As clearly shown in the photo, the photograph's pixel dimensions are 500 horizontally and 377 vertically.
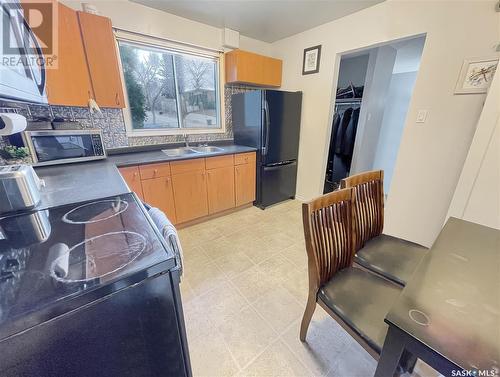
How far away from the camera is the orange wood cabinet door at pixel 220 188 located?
2535 millimetres

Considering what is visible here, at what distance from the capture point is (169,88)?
2.63 meters

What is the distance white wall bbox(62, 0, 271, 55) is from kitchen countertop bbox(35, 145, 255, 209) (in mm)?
1440

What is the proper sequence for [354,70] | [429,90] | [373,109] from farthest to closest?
[354,70]
[373,109]
[429,90]

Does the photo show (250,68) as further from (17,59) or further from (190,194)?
(17,59)

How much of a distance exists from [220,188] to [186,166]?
1.77ft

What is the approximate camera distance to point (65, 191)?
3.84ft

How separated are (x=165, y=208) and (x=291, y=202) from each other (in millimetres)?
1890

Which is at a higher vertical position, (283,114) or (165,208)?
(283,114)

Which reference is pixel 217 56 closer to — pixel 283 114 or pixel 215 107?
pixel 215 107

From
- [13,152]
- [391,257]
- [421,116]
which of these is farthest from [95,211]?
[421,116]

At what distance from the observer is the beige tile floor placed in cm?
113

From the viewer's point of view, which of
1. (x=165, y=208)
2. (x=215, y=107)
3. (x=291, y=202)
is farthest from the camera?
(x=291, y=202)

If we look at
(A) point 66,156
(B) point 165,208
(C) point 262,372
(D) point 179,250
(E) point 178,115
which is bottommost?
(C) point 262,372

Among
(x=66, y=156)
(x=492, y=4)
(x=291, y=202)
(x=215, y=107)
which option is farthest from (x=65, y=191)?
(x=492, y=4)
